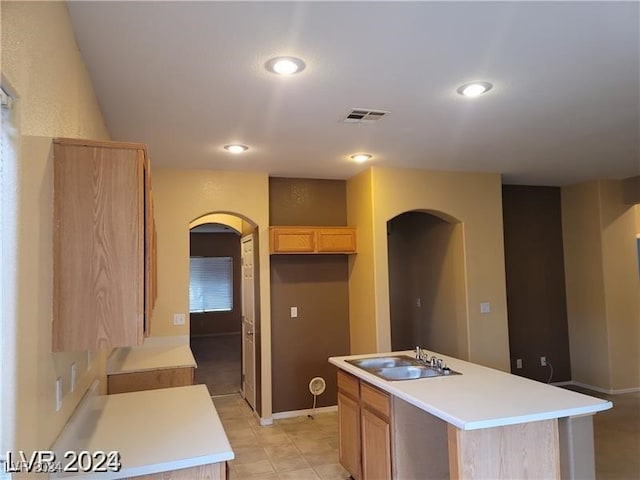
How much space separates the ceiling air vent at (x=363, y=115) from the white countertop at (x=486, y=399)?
1.78 m

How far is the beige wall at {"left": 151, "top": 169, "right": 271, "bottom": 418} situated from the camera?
4551mm

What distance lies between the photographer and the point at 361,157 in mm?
4367

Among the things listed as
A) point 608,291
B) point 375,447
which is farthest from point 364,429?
point 608,291

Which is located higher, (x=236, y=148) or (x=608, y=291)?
(x=236, y=148)

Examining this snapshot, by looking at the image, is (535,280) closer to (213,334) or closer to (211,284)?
(211,284)

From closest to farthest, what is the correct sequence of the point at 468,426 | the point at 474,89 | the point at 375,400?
the point at 468,426
the point at 474,89
the point at 375,400

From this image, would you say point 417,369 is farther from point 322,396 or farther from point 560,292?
point 560,292

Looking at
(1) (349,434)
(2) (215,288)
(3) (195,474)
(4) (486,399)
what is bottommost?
(1) (349,434)

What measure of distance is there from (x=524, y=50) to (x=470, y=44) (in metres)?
0.31

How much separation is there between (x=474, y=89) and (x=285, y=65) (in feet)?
3.91

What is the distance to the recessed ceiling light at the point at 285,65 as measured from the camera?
7.59 ft

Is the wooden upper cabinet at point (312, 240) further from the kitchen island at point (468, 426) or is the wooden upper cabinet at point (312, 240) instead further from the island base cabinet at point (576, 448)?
the island base cabinet at point (576, 448)

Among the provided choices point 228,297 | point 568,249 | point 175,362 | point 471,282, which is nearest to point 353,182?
point 471,282

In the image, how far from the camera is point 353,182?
528cm
